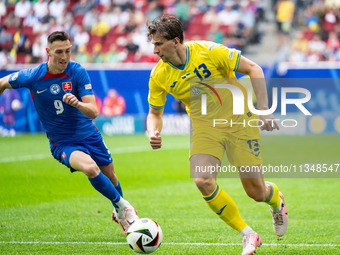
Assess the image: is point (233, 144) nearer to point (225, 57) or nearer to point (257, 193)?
point (257, 193)

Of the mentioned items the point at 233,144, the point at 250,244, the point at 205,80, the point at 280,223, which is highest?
the point at 205,80

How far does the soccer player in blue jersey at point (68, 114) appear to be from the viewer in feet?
22.9

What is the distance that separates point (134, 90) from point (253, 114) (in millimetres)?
16925

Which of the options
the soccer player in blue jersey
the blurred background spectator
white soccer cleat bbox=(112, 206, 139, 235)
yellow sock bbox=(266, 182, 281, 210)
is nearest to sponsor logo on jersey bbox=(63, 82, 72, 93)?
the soccer player in blue jersey

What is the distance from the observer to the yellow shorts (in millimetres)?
6160

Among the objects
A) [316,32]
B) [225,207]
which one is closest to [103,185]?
[225,207]

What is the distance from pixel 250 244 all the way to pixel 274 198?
2.87 feet

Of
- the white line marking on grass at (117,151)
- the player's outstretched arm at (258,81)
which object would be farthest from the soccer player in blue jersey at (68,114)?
the white line marking on grass at (117,151)

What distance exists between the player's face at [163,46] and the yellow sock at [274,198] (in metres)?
1.84

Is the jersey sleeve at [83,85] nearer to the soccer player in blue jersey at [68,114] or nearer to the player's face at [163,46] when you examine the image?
the soccer player in blue jersey at [68,114]

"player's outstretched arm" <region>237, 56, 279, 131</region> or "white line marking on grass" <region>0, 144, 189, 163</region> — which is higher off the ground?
"player's outstretched arm" <region>237, 56, 279, 131</region>

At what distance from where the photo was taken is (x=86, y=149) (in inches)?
288

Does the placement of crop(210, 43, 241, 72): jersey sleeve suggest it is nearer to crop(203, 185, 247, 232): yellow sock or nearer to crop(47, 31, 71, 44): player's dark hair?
crop(203, 185, 247, 232): yellow sock

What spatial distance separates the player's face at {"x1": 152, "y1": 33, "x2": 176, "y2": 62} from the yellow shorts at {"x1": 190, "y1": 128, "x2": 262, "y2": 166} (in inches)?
34.1
